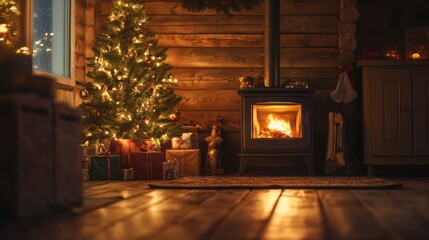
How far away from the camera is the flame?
23.5 feet

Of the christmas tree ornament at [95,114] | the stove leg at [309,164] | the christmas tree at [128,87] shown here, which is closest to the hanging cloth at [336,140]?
the stove leg at [309,164]

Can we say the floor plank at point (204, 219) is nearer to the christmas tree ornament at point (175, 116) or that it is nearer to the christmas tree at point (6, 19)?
the christmas tree at point (6, 19)

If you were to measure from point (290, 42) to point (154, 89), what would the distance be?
1.76 metres

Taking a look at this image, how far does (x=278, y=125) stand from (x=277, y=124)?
15 millimetres

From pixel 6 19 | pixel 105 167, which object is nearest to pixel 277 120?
pixel 105 167

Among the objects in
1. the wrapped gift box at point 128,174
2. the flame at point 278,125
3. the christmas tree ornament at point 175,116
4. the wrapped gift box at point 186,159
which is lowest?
the wrapped gift box at point 128,174

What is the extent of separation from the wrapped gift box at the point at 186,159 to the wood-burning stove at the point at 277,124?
0.46 m

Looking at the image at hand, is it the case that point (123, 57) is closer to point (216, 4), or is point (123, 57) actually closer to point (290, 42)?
point (216, 4)

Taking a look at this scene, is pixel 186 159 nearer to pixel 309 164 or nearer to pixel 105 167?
pixel 105 167

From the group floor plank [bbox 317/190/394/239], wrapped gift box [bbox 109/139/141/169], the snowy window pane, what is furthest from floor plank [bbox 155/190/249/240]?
the snowy window pane

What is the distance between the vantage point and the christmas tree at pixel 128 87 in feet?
22.3

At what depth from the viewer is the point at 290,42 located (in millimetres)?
7809

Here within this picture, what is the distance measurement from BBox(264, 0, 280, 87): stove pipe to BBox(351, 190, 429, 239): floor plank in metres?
2.83

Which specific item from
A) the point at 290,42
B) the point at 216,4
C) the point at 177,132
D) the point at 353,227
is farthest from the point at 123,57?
the point at 353,227
